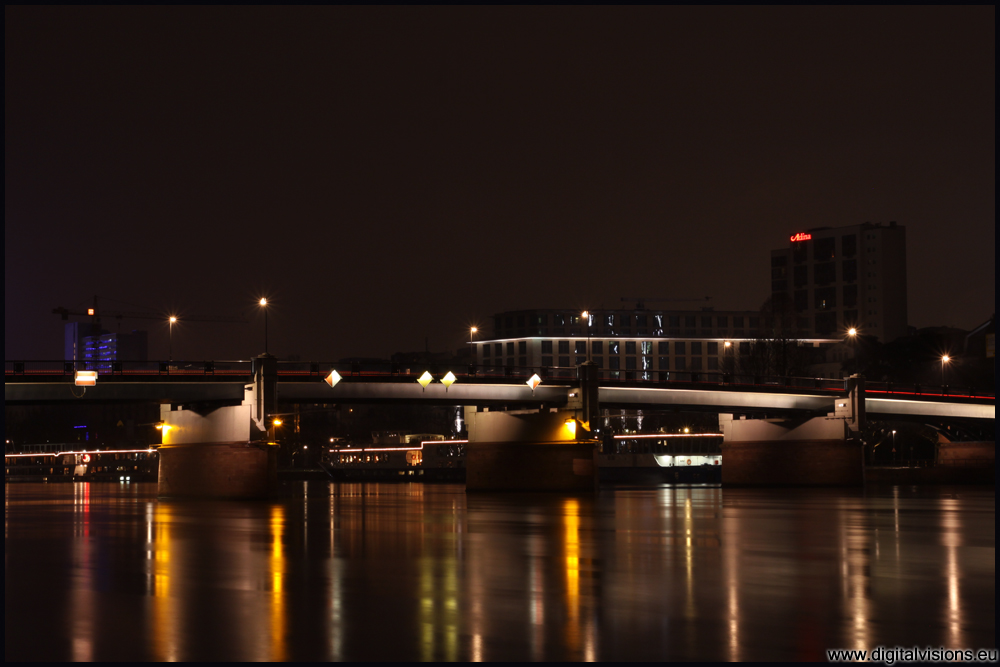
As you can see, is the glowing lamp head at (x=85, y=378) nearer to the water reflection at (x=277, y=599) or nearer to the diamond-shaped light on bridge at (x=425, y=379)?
the diamond-shaped light on bridge at (x=425, y=379)

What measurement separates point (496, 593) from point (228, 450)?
5987 cm

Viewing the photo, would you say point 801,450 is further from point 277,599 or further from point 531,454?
point 277,599

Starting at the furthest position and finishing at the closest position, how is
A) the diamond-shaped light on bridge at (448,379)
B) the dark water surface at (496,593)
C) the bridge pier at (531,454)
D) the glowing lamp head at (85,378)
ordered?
1. the bridge pier at (531,454)
2. the diamond-shaped light on bridge at (448,379)
3. the glowing lamp head at (85,378)
4. the dark water surface at (496,593)

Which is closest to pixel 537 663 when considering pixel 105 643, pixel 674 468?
pixel 105 643

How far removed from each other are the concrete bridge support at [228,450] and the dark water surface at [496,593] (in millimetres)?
39118

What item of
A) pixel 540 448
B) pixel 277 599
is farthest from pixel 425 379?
pixel 277 599

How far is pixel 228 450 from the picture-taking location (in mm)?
75438

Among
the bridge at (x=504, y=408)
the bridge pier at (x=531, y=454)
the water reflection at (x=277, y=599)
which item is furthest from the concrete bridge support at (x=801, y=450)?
the water reflection at (x=277, y=599)

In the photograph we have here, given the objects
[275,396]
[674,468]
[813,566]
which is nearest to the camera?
[813,566]

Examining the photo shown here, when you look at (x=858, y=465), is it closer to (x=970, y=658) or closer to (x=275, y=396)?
(x=275, y=396)

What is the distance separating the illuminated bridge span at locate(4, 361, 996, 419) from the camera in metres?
74.3

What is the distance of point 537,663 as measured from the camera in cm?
1259

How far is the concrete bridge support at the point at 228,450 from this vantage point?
7394 cm

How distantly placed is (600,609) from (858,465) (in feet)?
283
